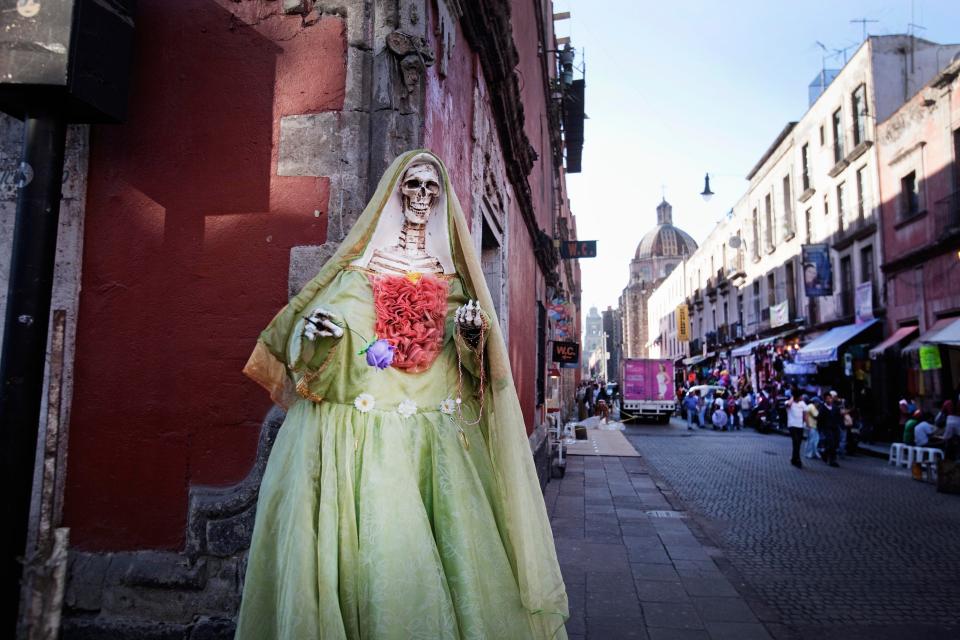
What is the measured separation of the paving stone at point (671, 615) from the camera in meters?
4.07

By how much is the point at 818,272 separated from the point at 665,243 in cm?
5260

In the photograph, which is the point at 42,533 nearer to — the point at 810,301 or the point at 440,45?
the point at 440,45

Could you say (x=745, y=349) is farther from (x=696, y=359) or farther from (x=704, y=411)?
(x=696, y=359)

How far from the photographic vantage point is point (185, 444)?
3.46m

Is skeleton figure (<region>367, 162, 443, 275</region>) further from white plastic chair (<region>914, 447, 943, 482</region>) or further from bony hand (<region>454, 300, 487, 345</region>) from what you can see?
white plastic chair (<region>914, 447, 943, 482</region>)

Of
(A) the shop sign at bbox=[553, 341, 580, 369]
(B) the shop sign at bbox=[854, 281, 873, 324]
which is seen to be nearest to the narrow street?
(A) the shop sign at bbox=[553, 341, 580, 369]

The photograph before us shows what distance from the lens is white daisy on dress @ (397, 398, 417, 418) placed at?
2.49 m

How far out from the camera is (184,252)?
3.54 meters

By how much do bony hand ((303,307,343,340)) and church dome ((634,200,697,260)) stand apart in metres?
72.8

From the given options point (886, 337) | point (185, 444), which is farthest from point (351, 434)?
point (886, 337)

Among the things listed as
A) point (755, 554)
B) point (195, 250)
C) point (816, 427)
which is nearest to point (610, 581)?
point (755, 554)

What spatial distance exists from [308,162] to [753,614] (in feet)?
13.0

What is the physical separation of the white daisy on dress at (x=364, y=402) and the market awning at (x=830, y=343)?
19.2 m

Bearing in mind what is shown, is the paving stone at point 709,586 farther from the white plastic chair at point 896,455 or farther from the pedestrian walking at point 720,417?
the pedestrian walking at point 720,417
